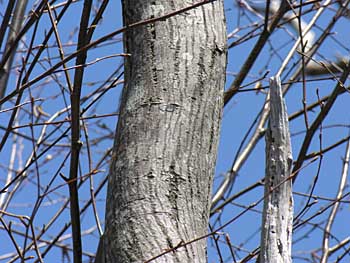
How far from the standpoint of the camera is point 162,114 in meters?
1.27

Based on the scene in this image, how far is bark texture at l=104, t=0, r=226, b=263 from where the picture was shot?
3.91 ft

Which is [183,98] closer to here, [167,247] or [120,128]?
[120,128]

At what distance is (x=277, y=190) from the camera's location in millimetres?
1293

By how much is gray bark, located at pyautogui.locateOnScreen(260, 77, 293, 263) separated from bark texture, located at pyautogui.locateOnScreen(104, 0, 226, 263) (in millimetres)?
101

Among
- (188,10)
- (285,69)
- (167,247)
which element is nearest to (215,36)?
(188,10)

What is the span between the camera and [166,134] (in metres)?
1.25

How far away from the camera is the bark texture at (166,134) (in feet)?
3.91

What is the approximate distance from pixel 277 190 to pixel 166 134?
214mm

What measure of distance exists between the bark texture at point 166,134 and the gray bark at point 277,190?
10cm

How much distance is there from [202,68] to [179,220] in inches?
11.3

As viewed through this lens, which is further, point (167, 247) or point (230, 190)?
point (230, 190)

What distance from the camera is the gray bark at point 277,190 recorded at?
1.25m

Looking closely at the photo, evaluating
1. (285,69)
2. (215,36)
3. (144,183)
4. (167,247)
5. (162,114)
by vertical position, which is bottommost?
(167,247)

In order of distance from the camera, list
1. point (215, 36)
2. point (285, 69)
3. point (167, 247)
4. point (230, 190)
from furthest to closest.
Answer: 1. point (285, 69)
2. point (230, 190)
3. point (215, 36)
4. point (167, 247)
